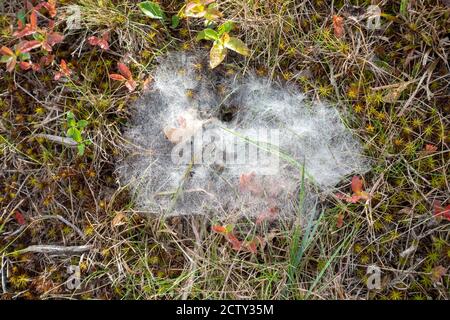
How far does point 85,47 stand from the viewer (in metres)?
2.91

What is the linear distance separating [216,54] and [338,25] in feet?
2.55

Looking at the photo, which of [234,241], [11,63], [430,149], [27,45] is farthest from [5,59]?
[430,149]

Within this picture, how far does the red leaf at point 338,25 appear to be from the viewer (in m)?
2.77

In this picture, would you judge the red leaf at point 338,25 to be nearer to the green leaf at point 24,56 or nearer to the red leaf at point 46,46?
the red leaf at point 46,46

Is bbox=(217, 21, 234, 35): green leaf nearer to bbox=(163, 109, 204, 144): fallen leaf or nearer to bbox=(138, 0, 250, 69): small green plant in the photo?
bbox=(138, 0, 250, 69): small green plant

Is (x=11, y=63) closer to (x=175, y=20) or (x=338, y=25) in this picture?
(x=175, y=20)

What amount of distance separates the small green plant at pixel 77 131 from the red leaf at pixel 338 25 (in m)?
1.65

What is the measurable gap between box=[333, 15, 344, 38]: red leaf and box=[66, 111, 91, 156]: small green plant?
1.65 metres

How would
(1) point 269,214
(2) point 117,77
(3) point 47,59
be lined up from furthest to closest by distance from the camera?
(3) point 47,59
(2) point 117,77
(1) point 269,214

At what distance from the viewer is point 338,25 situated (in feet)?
9.11

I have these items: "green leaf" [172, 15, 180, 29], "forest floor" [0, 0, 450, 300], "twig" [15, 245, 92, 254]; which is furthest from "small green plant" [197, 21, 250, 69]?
"twig" [15, 245, 92, 254]

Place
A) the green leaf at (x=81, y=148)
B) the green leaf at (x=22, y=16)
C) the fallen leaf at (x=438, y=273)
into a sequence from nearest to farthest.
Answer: the fallen leaf at (x=438, y=273) → the green leaf at (x=81, y=148) → the green leaf at (x=22, y=16)

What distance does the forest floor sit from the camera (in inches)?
103

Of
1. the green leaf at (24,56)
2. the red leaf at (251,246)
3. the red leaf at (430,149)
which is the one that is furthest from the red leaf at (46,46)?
the red leaf at (430,149)
